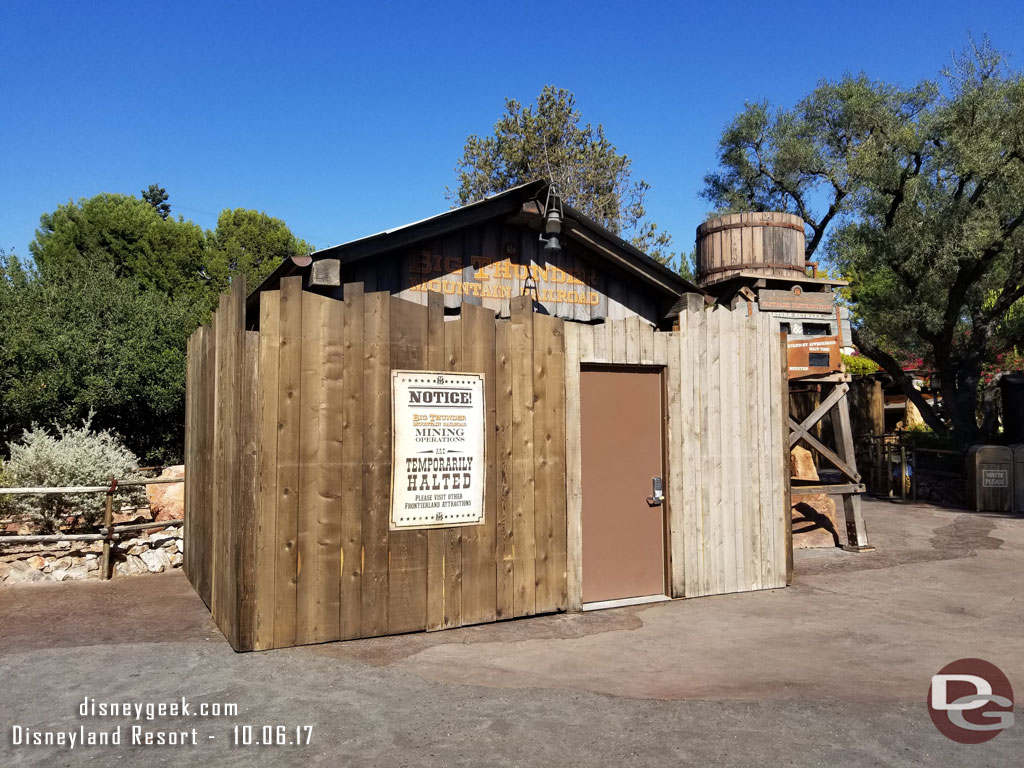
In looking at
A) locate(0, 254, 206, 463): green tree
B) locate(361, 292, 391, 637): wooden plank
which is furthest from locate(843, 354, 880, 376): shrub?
locate(361, 292, 391, 637): wooden plank

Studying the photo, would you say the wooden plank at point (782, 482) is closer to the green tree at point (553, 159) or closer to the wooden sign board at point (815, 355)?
→ the wooden sign board at point (815, 355)

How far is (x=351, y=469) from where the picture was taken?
6.43m

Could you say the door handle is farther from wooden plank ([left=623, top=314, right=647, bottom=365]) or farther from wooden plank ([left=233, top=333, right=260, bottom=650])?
wooden plank ([left=233, top=333, right=260, bottom=650])

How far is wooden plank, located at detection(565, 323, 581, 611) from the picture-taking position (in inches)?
290

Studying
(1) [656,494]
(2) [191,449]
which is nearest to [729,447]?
(1) [656,494]

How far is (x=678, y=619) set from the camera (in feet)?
23.5

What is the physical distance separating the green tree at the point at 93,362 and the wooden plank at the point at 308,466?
1004 centimetres

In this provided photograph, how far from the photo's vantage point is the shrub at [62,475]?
10531 mm

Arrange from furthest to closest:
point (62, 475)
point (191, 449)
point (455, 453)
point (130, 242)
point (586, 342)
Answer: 1. point (130, 242)
2. point (62, 475)
3. point (191, 449)
4. point (586, 342)
5. point (455, 453)

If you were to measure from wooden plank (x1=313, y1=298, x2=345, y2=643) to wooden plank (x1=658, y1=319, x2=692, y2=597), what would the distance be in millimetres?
3436

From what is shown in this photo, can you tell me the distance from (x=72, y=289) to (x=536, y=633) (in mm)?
15322

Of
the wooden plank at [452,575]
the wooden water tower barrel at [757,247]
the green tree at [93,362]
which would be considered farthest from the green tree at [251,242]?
the wooden plank at [452,575]

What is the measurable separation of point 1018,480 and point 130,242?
1104 inches

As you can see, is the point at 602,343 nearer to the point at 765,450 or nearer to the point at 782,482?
the point at 765,450
